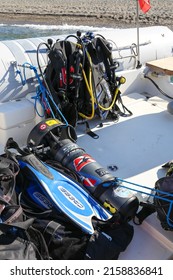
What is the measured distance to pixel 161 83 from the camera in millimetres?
3020

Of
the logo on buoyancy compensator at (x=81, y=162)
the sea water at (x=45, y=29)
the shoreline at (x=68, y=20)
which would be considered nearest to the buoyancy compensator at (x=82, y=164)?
the logo on buoyancy compensator at (x=81, y=162)

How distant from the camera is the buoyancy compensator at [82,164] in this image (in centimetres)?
157

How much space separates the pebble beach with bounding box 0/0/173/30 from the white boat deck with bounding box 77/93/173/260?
11538mm

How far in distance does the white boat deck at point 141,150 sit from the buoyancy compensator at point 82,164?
0.46 feet

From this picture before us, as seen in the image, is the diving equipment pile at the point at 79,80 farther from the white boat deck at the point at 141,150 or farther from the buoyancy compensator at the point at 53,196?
the buoyancy compensator at the point at 53,196

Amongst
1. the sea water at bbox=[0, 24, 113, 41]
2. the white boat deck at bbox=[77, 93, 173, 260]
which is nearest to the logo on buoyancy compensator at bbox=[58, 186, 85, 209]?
the white boat deck at bbox=[77, 93, 173, 260]

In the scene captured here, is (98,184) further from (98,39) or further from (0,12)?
(0,12)

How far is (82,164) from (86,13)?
15.4m

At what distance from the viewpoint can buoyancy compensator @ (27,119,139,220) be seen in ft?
5.15

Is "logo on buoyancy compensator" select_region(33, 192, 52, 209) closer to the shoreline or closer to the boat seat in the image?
the boat seat

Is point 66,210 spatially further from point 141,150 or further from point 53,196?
point 141,150

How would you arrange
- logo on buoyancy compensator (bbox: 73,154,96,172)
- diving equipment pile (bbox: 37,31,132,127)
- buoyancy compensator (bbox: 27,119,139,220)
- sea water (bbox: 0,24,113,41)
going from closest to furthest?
1. buoyancy compensator (bbox: 27,119,139,220)
2. logo on buoyancy compensator (bbox: 73,154,96,172)
3. diving equipment pile (bbox: 37,31,132,127)
4. sea water (bbox: 0,24,113,41)
